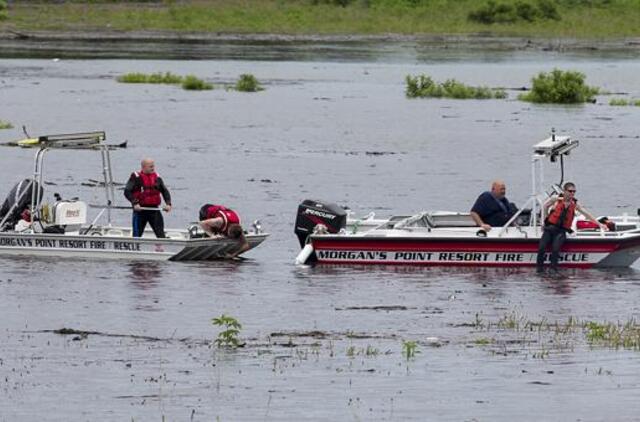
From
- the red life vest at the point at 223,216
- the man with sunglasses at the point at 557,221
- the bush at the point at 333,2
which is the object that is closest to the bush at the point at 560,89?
the man with sunglasses at the point at 557,221

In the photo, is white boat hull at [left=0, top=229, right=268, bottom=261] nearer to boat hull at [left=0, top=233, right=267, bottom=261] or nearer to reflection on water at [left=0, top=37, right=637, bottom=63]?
boat hull at [left=0, top=233, right=267, bottom=261]

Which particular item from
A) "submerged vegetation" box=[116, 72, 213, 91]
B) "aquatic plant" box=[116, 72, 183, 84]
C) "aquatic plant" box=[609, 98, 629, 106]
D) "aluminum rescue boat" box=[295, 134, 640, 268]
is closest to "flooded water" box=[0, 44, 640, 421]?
"aluminum rescue boat" box=[295, 134, 640, 268]

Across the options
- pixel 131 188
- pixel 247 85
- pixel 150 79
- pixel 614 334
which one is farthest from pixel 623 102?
pixel 614 334

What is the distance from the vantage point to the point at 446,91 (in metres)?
65.6

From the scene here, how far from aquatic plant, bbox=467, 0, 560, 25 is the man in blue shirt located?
79.9m

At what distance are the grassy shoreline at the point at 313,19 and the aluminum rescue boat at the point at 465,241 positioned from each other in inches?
2983

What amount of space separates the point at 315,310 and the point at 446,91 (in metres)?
42.6

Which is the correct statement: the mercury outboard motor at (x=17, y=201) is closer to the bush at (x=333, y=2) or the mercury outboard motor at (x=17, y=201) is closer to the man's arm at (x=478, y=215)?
the man's arm at (x=478, y=215)

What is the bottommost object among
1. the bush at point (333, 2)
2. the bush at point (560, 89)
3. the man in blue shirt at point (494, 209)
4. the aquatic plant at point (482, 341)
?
the bush at point (560, 89)

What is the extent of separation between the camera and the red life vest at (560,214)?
26094mm

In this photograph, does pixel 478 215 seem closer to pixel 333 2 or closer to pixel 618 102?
pixel 618 102

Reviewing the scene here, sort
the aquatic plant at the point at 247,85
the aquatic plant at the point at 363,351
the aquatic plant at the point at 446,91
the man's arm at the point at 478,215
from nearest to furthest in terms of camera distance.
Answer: the aquatic plant at the point at 363,351
the man's arm at the point at 478,215
the aquatic plant at the point at 446,91
the aquatic plant at the point at 247,85

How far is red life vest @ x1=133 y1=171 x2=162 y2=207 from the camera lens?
27656 mm

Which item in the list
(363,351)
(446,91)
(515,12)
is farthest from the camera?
(515,12)
